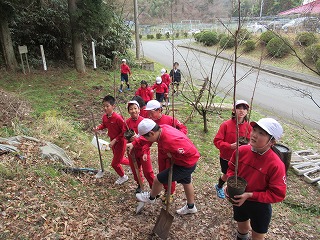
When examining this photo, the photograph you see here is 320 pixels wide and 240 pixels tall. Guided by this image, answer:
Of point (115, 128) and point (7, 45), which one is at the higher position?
point (7, 45)

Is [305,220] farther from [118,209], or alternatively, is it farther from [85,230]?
[85,230]

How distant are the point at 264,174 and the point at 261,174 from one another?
0.03 meters

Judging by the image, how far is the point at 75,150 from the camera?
604 centimetres

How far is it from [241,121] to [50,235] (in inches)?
121

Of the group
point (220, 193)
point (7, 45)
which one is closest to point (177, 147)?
point (220, 193)

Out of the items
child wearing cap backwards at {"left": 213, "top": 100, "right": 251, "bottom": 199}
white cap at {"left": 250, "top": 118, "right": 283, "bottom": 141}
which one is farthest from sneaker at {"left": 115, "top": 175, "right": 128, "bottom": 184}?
white cap at {"left": 250, "top": 118, "right": 283, "bottom": 141}

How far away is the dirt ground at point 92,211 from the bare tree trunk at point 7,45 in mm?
8630

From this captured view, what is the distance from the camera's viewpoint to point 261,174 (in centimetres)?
267

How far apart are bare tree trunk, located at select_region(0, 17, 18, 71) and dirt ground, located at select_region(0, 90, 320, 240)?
863cm

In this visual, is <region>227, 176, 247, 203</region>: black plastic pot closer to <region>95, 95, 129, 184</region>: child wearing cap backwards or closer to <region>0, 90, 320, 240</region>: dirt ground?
<region>0, 90, 320, 240</region>: dirt ground

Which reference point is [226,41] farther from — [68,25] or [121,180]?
[68,25]

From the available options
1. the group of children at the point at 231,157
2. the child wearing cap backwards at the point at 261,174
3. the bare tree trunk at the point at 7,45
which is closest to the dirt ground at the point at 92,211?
the group of children at the point at 231,157

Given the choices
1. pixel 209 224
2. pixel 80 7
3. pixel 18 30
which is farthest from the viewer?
pixel 18 30

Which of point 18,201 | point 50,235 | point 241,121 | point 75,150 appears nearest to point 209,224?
point 241,121
